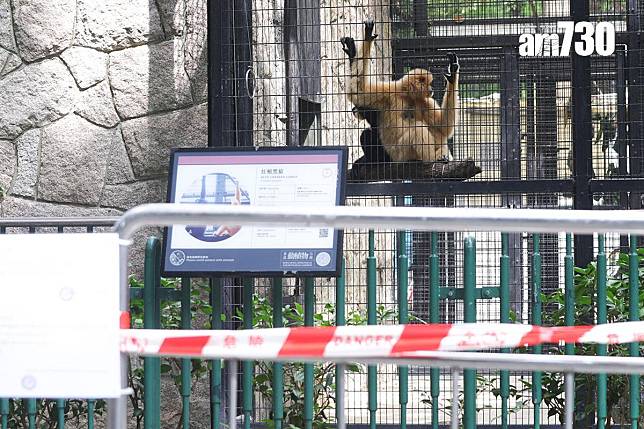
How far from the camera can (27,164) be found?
552 centimetres

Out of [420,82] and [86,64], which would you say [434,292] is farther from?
[420,82]

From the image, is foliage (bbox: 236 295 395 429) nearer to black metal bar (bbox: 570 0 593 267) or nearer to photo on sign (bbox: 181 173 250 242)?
photo on sign (bbox: 181 173 250 242)

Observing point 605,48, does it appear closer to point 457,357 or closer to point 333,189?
point 333,189

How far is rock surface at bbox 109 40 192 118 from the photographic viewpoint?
5531 mm

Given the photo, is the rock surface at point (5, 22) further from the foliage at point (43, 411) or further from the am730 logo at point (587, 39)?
the am730 logo at point (587, 39)

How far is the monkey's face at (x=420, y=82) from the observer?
6324 millimetres

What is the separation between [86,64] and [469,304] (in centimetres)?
264

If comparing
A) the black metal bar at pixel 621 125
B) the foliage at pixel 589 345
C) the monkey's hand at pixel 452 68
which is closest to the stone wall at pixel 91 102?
the monkey's hand at pixel 452 68

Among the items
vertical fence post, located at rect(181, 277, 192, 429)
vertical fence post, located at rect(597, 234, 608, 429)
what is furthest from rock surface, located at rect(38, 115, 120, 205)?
vertical fence post, located at rect(597, 234, 608, 429)

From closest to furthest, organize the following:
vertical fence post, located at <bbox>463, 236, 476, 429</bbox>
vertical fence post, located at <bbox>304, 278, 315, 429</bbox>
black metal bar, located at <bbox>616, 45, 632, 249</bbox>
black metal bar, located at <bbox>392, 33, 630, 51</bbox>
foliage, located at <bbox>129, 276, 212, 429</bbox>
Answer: vertical fence post, located at <bbox>463, 236, 476, 429</bbox> < vertical fence post, located at <bbox>304, 278, 315, 429</bbox> < foliage, located at <bbox>129, 276, 212, 429</bbox> < black metal bar, located at <bbox>616, 45, 632, 249</bbox> < black metal bar, located at <bbox>392, 33, 630, 51</bbox>

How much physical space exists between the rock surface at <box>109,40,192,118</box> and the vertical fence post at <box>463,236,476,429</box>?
2.23m

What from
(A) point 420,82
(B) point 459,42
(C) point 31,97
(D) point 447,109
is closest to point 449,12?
(B) point 459,42

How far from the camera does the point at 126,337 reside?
2.63m

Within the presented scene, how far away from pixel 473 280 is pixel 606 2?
10.3ft
